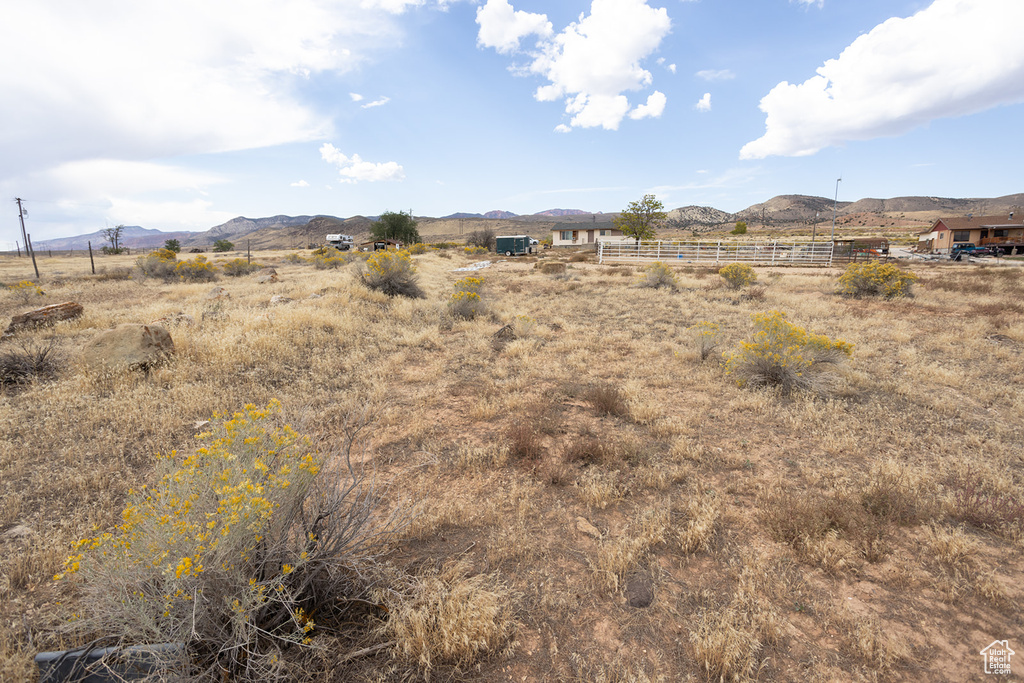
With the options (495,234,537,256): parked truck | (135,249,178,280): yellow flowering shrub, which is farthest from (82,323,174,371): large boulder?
(495,234,537,256): parked truck

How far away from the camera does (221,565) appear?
2.28m

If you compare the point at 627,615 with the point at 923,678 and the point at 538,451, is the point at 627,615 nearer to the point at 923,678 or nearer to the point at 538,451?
the point at 923,678

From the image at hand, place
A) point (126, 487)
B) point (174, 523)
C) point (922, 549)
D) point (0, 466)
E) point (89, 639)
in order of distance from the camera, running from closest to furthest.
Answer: point (174, 523)
point (89, 639)
point (922, 549)
point (126, 487)
point (0, 466)

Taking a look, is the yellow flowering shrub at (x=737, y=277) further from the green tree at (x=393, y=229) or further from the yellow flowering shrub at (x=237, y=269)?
the green tree at (x=393, y=229)

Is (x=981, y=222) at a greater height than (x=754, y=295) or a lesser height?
greater

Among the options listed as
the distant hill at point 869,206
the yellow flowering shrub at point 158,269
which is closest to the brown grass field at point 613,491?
the yellow flowering shrub at point 158,269

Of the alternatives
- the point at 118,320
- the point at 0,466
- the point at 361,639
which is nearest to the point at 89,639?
the point at 361,639

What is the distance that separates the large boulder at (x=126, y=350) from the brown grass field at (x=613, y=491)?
0.30 metres

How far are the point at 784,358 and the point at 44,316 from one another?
1594 centimetres

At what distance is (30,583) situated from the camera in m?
3.06

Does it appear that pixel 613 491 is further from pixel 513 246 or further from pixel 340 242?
pixel 340 242

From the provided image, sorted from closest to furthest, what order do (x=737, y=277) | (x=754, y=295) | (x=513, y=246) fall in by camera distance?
(x=754, y=295)
(x=737, y=277)
(x=513, y=246)

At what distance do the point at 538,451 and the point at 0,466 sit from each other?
229 inches

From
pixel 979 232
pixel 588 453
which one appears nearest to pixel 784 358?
pixel 588 453
